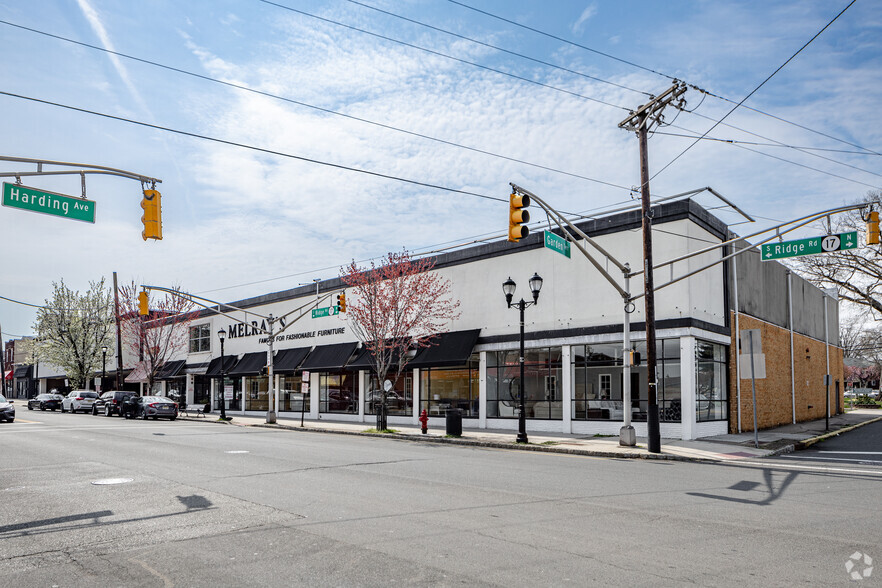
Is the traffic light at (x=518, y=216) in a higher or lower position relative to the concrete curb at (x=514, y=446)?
higher

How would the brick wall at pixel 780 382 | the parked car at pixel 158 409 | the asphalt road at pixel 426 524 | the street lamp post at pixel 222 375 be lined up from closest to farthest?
the asphalt road at pixel 426 524
the brick wall at pixel 780 382
the parked car at pixel 158 409
the street lamp post at pixel 222 375

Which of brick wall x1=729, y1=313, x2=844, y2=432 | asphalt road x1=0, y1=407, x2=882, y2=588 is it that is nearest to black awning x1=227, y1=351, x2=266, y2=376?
asphalt road x1=0, y1=407, x2=882, y2=588

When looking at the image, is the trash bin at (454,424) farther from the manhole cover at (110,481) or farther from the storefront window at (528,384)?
the manhole cover at (110,481)

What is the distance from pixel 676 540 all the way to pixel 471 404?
21627 millimetres

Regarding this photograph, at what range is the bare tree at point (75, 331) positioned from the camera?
60188 mm

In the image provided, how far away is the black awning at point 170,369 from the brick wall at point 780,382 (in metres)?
40.1

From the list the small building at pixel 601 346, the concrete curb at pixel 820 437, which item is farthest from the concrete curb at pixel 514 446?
the concrete curb at pixel 820 437

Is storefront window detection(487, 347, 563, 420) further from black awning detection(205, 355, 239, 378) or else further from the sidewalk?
black awning detection(205, 355, 239, 378)

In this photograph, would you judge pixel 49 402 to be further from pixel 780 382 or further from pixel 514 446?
pixel 780 382

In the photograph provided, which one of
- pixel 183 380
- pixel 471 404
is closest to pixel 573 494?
pixel 471 404

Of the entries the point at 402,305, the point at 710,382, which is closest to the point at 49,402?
the point at 402,305

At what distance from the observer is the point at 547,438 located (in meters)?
22.8

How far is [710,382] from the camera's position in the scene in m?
23.6

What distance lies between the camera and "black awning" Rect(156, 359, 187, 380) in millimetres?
50594
